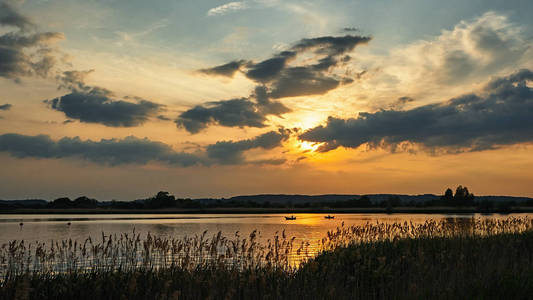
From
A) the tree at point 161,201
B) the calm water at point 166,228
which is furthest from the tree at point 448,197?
the tree at point 161,201

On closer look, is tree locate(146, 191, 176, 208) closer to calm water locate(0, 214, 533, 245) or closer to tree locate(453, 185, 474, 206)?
calm water locate(0, 214, 533, 245)

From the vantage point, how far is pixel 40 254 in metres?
13.8

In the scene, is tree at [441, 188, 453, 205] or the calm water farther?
tree at [441, 188, 453, 205]

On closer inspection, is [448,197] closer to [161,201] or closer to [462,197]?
[462,197]

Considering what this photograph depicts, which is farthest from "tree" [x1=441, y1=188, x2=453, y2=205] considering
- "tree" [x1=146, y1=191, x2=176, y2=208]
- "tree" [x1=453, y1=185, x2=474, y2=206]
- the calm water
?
"tree" [x1=146, y1=191, x2=176, y2=208]

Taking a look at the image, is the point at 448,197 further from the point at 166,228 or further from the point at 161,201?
the point at 166,228

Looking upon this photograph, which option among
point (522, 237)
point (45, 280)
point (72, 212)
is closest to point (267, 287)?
point (45, 280)

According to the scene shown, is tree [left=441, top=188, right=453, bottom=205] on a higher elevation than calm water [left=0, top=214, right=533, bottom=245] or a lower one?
higher

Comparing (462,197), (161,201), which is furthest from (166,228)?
(462,197)

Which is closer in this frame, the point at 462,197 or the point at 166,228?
the point at 166,228

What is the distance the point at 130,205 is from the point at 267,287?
164 meters

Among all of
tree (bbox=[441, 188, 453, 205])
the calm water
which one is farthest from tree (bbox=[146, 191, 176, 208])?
tree (bbox=[441, 188, 453, 205])

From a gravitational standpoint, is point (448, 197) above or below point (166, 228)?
above

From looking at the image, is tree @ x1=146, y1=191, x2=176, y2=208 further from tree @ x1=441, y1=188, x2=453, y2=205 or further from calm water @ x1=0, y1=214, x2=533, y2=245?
tree @ x1=441, y1=188, x2=453, y2=205
